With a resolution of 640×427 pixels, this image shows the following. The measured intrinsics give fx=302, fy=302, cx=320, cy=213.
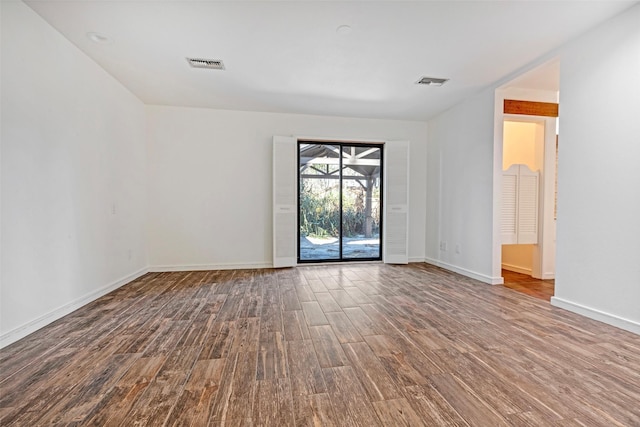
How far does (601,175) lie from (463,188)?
77.6 inches

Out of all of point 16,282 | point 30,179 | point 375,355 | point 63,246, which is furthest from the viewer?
point 63,246

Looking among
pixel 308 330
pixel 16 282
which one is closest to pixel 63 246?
pixel 16 282

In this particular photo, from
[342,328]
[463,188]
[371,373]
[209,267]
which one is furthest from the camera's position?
[209,267]

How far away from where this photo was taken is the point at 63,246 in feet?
9.22

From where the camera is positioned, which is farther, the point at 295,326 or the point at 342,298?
the point at 342,298

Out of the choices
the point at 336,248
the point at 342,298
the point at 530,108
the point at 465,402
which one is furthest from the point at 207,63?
the point at 530,108

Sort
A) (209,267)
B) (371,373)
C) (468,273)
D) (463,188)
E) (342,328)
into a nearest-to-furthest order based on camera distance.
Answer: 1. (371,373)
2. (342,328)
3. (468,273)
4. (463,188)
5. (209,267)

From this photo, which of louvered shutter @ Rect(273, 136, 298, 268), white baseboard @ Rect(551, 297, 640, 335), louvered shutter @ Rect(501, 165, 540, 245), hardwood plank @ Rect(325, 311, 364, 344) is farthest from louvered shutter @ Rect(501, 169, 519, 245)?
louvered shutter @ Rect(273, 136, 298, 268)

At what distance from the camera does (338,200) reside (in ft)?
18.3

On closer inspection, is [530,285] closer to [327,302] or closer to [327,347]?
[327,302]

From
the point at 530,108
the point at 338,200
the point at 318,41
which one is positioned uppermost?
the point at 318,41

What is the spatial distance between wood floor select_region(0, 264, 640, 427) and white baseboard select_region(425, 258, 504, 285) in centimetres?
66

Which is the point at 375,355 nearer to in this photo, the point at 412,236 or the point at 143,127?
the point at 412,236

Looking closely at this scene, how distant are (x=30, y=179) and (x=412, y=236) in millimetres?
5268
